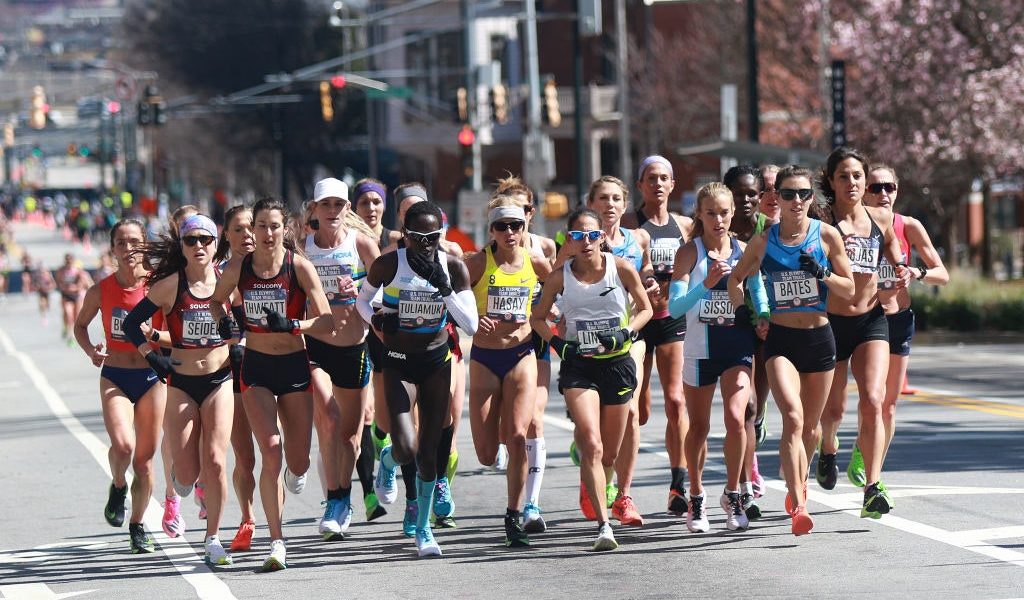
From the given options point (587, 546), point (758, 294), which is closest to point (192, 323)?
point (587, 546)

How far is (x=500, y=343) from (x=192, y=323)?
1731 millimetres

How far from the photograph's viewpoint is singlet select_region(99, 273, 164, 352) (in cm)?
1098

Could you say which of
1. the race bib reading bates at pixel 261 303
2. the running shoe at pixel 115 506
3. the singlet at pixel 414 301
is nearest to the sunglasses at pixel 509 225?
the singlet at pixel 414 301

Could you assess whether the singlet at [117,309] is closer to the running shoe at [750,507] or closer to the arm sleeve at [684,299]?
the arm sleeve at [684,299]

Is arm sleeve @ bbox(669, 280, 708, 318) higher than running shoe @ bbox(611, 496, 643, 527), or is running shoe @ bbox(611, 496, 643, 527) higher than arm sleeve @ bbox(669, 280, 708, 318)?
arm sleeve @ bbox(669, 280, 708, 318)

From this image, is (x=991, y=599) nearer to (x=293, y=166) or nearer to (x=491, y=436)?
(x=491, y=436)

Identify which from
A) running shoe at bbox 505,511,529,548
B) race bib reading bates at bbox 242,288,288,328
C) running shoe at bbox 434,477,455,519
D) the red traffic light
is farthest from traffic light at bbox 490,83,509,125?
race bib reading bates at bbox 242,288,288,328

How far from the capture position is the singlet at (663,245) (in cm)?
1184

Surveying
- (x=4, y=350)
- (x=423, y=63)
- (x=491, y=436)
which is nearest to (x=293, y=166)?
(x=423, y=63)

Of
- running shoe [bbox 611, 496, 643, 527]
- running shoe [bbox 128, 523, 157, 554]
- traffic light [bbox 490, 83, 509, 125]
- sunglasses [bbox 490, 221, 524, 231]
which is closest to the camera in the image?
sunglasses [bbox 490, 221, 524, 231]

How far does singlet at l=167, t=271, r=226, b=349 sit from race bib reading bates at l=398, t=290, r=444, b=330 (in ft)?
3.35

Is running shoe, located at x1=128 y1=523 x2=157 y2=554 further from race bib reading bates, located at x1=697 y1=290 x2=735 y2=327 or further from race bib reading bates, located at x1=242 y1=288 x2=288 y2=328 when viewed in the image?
race bib reading bates, located at x1=697 y1=290 x2=735 y2=327

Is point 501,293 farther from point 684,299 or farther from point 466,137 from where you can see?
point 466,137

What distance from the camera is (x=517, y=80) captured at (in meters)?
58.9
